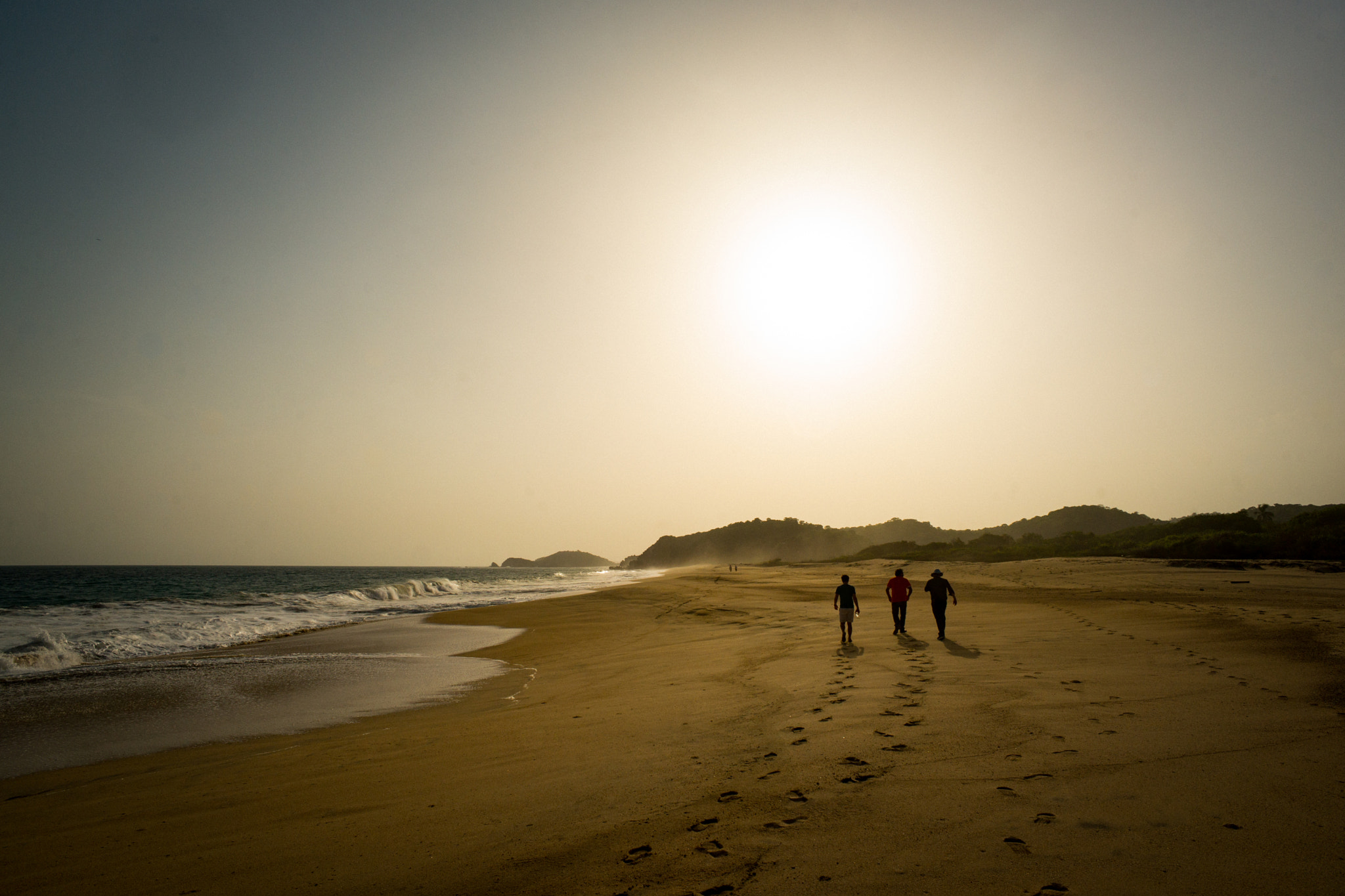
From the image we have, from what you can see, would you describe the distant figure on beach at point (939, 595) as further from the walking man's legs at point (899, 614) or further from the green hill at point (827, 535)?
the green hill at point (827, 535)

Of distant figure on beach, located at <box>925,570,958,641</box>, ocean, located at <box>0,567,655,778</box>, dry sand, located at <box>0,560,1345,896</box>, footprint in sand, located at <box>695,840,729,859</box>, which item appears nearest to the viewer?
dry sand, located at <box>0,560,1345,896</box>

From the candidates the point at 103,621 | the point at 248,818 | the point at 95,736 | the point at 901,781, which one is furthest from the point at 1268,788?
the point at 103,621

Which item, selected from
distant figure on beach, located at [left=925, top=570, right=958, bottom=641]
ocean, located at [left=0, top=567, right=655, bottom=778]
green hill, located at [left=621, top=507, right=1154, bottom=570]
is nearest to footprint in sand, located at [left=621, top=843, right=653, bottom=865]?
ocean, located at [left=0, top=567, right=655, bottom=778]

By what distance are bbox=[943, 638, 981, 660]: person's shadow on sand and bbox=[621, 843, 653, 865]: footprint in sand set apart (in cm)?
880

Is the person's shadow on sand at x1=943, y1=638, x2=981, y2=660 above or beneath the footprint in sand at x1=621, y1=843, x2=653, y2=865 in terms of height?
above

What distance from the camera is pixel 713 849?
425 cm

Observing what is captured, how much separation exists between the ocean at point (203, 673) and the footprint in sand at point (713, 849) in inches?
311

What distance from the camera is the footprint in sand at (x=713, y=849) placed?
416 cm

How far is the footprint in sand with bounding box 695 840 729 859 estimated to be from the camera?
4.16 m

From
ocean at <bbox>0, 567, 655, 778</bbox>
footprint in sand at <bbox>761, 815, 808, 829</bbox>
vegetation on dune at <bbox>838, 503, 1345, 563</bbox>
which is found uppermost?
vegetation on dune at <bbox>838, 503, 1345, 563</bbox>

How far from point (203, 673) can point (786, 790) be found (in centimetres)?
1497

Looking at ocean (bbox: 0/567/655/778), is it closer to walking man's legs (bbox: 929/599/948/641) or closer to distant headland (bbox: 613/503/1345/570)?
walking man's legs (bbox: 929/599/948/641)

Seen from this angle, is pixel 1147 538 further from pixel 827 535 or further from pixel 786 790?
pixel 827 535

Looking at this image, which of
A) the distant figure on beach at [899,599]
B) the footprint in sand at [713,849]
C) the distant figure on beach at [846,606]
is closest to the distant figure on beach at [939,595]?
the distant figure on beach at [899,599]
